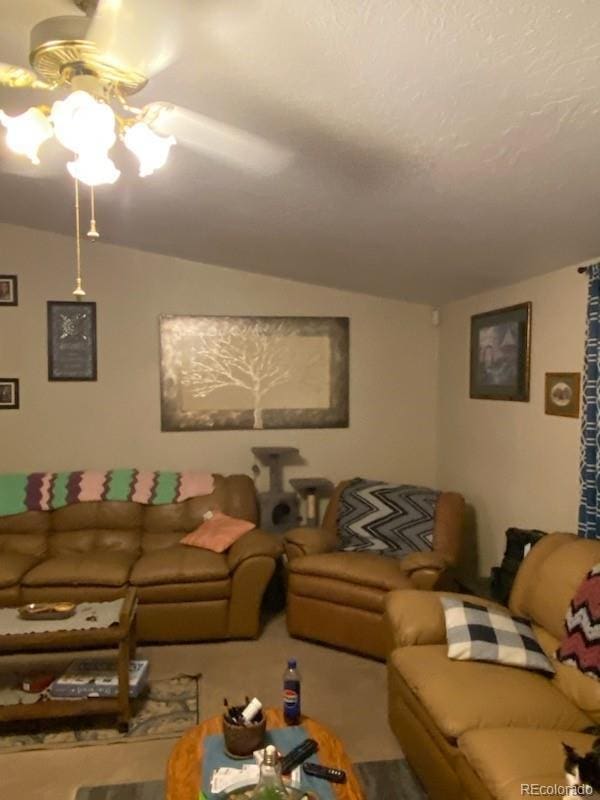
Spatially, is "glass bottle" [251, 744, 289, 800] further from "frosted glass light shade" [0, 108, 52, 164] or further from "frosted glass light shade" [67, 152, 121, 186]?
"frosted glass light shade" [0, 108, 52, 164]

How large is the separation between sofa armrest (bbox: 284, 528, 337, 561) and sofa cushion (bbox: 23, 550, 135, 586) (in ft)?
3.22

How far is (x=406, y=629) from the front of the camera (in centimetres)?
265

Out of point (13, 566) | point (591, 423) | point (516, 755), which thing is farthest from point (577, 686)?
point (13, 566)

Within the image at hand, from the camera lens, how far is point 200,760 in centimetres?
194

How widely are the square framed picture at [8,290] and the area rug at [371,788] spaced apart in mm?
3337

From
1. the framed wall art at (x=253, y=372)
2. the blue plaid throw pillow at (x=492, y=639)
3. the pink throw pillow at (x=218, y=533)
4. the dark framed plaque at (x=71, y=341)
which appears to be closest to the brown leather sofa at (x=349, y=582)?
the pink throw pillow at (x=218, y=533)

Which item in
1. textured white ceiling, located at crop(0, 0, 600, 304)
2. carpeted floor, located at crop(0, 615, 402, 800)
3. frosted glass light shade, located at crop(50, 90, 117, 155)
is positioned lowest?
carpeted floor, located at crop(0, 615, 402, 800)

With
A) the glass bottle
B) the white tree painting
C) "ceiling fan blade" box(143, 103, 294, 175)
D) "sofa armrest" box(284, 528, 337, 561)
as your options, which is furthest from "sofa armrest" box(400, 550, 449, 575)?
"ceiling fan blade" box(143, 103, 294, 175)

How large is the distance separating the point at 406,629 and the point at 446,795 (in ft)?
2.17

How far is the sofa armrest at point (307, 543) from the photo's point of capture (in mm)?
3838

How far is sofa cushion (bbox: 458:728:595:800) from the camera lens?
5.71 ft

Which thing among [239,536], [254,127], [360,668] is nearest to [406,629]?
[360,668]

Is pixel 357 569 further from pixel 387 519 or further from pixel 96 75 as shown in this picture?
pixel 96 75

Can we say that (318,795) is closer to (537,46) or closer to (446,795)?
(446,795)
